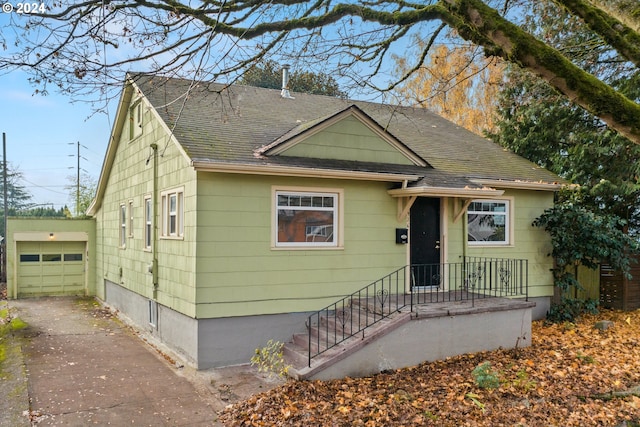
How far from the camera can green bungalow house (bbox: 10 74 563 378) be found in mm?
7977

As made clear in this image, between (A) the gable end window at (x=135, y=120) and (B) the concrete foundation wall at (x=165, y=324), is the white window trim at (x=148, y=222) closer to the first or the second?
(B) the concrete foundation wall at (x=165, y=324)

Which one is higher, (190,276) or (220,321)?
(190,276)

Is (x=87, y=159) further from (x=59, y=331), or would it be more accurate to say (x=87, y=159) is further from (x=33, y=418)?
(x=33, y=418)

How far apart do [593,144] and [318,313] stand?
31.5ft

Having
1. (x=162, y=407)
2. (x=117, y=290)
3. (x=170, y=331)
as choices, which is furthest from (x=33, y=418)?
(x=117, y=290)

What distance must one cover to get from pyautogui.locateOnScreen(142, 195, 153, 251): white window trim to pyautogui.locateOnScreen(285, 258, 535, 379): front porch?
450 cm

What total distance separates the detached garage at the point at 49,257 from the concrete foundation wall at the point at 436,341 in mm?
12699

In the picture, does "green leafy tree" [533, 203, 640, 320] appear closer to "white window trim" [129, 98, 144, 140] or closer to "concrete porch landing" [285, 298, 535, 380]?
"concrete porch landing" [285, 298, 535, 380]

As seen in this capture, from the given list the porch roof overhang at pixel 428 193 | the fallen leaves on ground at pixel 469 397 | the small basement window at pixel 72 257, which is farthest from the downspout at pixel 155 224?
the small basement window at pixel 72 257

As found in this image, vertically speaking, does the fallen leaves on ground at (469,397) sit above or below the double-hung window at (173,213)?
below

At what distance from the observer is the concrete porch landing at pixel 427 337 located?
704 cm

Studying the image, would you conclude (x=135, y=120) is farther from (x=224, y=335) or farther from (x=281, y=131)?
(x=224, y=335)

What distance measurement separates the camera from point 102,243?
1565 centimetres

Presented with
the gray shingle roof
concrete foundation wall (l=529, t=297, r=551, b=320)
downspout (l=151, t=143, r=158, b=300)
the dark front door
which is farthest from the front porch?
downspout (l=151, t=143, r=158, b=300)
